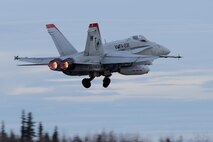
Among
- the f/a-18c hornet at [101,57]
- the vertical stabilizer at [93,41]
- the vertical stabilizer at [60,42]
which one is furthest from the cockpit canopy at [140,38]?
the vertical stabilizer at [60,42]

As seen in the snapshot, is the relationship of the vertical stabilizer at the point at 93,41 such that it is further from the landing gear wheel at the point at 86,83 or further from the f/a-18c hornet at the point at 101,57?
the landing gear wheel at the point at 86,83

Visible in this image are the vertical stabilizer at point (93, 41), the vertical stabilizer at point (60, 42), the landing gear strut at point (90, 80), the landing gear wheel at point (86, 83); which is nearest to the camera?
the vertical stabilizer at point (93, 41)

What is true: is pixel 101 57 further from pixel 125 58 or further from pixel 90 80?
pixel 90 80

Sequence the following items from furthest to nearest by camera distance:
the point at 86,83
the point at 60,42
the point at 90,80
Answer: the point at 60,42, the point at 86,83, the point at 90,80

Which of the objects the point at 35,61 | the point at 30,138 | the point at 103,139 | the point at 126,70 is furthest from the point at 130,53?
the point at 103,139

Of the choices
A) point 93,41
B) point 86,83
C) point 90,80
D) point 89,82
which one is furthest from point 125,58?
point 86,83

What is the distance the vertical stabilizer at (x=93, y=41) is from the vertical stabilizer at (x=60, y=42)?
2897 millimetres

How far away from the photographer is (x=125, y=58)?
2950 inches

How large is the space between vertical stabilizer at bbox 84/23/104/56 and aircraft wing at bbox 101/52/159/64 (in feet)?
2.64

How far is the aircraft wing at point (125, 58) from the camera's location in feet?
244

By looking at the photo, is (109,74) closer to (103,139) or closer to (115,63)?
(115,63)

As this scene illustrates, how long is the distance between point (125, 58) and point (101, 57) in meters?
1.63

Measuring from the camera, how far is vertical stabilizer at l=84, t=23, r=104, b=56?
74000 mm

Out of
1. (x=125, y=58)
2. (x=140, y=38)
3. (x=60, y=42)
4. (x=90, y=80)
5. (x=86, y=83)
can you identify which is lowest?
(x=86, y=83)
